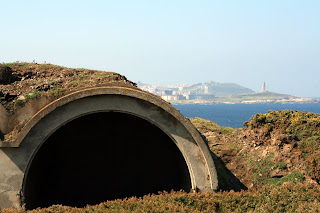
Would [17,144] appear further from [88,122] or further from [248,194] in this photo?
[248,194]

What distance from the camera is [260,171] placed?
25.7 meters

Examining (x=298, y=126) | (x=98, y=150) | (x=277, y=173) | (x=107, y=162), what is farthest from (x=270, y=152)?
(x=98, y=150)

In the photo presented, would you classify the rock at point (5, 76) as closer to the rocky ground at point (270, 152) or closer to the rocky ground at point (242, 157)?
the rocky ground at point (242, 157)

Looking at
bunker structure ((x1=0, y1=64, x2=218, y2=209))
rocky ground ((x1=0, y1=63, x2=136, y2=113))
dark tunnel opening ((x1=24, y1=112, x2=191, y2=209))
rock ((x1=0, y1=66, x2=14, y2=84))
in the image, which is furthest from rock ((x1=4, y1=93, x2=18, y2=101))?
dark tunnel opening ((x1=24, y1=112, x2=191, y2=209))

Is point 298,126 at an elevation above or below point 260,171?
above

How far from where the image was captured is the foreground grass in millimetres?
15516

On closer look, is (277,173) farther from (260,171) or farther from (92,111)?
(92,111)

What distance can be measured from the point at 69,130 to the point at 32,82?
3.67 metres

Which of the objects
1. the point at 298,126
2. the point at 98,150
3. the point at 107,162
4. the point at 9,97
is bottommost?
the point at 107,162

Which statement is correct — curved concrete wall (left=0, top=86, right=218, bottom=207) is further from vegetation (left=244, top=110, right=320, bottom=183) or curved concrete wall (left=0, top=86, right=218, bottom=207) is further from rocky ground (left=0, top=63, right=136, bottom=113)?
vegetation (left=244, top=110, right=320, bottom=183)

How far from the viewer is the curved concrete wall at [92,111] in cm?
1747

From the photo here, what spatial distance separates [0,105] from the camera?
1902cm

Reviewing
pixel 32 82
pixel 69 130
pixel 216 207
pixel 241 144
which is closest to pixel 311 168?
pixel 241 144

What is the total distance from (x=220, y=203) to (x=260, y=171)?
32.9 ft
